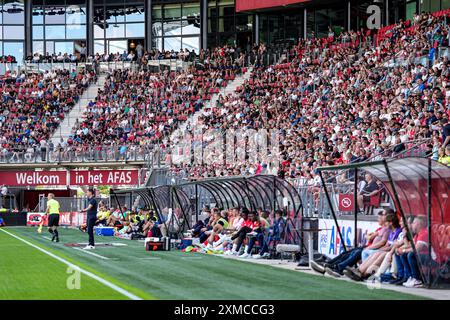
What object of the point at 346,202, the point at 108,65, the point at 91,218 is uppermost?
the point at 108,65

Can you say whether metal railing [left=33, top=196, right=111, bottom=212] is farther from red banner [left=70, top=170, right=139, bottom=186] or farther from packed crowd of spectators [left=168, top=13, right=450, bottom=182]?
packed crowd of spectators [left=168, top=13, right=450, bottom=182]

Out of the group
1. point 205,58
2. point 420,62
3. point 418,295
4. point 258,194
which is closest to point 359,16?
point 205,58

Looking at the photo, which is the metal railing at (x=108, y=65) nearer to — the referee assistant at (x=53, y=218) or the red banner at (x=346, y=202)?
the referee assistant at (x=53, y=218)


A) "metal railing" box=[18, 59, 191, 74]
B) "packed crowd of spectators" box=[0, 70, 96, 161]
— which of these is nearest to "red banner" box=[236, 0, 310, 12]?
"metal railing" box=[18, 59, 191, 74]

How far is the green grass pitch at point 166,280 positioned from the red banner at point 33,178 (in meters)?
29.6

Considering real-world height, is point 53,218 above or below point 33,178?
below

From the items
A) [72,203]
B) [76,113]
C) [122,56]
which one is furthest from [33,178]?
[122,56]

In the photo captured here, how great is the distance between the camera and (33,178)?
179ft

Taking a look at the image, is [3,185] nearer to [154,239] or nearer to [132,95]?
[132,95]

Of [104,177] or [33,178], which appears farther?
[33,178]

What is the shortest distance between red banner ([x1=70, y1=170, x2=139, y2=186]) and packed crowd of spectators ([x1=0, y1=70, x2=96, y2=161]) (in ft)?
11.6

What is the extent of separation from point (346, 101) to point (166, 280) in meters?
23.3

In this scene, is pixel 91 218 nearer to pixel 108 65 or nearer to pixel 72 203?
pixel 72 203

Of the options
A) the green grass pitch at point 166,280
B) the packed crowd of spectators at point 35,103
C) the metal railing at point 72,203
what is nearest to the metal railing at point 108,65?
the packed crowd of spectators at point 35,103
